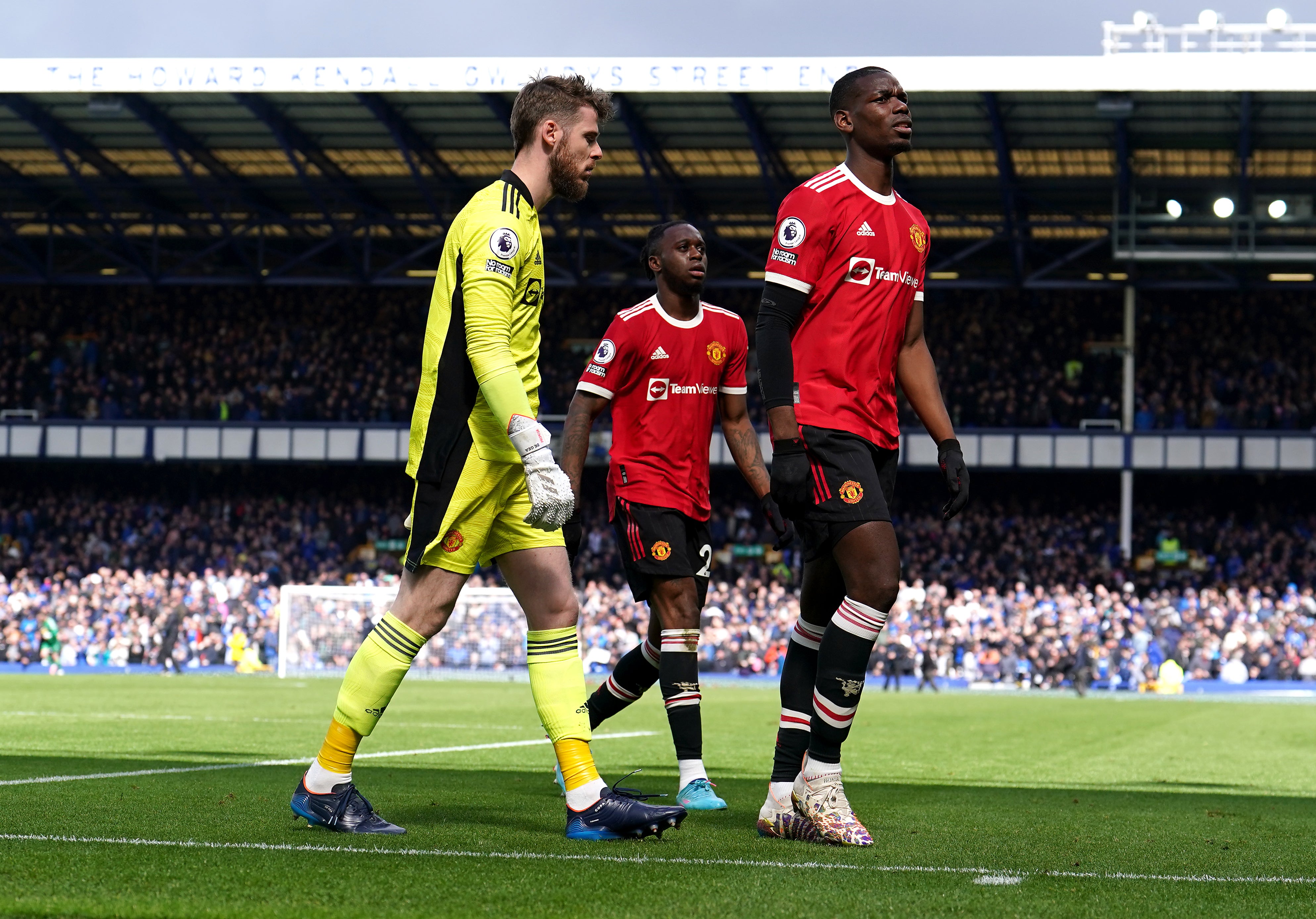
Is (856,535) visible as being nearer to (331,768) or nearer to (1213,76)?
(331,768)

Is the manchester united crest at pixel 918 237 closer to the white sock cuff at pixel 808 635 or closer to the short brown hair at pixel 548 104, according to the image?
the short brown hair at pixel 548 104

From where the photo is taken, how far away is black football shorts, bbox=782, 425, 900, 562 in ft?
16.6

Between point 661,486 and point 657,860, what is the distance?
268cm

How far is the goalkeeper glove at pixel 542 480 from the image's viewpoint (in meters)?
4.52

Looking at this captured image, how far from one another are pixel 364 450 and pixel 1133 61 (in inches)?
831

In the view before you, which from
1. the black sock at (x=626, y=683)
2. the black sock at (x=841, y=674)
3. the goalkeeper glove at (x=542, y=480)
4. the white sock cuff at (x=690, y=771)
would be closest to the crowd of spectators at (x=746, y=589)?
the black sock at (x=626, y=683)

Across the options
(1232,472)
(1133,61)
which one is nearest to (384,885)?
(1133,61)

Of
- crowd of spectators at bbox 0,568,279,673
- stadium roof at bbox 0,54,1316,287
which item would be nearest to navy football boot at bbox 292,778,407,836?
stadium roof at bbox 0,54,1316,287

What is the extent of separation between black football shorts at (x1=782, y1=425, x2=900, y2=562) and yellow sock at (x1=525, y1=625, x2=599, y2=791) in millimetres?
855

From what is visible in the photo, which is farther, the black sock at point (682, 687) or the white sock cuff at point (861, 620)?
the black sock at point (682, 687)

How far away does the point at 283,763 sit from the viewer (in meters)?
8.22

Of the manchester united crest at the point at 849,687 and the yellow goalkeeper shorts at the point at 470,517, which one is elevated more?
the yellow goalkeeper shorts at the point at 470,517

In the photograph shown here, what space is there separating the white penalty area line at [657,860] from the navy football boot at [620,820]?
261 mm

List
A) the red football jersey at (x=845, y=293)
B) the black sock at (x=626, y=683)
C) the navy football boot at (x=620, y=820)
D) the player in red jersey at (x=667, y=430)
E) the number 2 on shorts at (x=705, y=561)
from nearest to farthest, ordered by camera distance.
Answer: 1. the navy football boot at (x=620, y=820)
2. the red football jersey at (x=845, y=293)
3. the player in red jersey at (x=667, y=430)
4. the number 2 on shorts at (x=705, y=561)
5. the black sock at (x=626, y=683)
